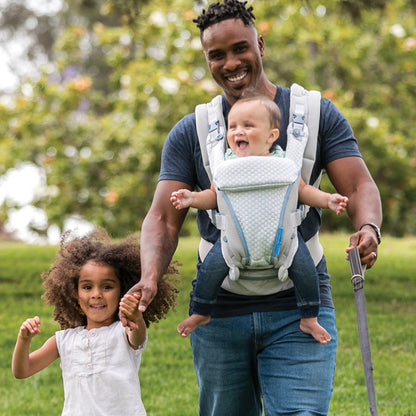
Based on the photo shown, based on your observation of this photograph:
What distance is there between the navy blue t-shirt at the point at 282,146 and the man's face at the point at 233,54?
0.38 feet

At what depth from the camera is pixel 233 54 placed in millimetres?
3203

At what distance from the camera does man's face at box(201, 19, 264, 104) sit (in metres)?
3.20

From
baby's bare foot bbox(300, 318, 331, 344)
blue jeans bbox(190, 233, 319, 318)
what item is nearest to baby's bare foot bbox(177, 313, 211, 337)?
blue jeans bbox(190, 233, 319, 318)

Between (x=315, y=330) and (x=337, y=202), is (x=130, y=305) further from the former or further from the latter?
(x=337, y=202)

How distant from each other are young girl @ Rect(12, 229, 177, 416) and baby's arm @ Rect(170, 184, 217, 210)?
0.44m

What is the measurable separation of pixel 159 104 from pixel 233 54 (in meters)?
11.1

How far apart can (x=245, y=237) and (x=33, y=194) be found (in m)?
13.4

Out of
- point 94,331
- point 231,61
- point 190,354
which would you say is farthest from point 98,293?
point 190,354

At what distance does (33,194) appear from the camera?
1596cm

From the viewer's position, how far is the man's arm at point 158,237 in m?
3.06

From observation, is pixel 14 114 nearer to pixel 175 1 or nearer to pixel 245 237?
pixel 175 1

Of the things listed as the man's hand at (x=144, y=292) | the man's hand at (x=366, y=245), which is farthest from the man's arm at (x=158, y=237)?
the man's hand at (x=366, y=245)

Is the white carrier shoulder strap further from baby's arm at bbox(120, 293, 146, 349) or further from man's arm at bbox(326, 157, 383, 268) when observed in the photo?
baby's arm at bbox(120, 293, 146, 349)

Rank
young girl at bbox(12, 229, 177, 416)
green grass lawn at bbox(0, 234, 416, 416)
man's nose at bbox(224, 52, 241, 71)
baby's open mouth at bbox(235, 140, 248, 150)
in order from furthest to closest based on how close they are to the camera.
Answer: green grass lawn at bbox(0, 234, 416, 416) < young girl at bbox(12, 229, 177, 416) < man's nose at bbox(224, 52, 241, 71) < baby's open mouth at bbox(235, 140, 248, 150)
